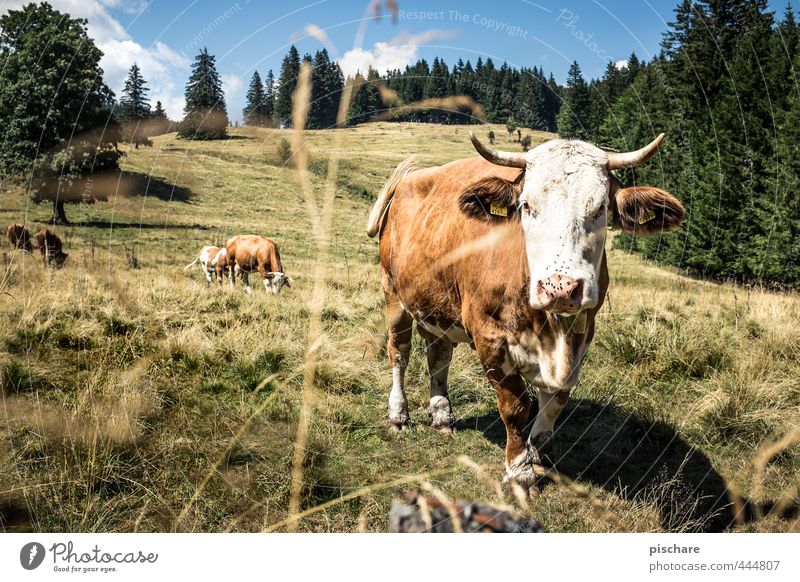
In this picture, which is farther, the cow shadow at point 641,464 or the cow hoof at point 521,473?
the cow hoof at point 521,473

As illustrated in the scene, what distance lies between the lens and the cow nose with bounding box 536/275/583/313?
3225 mm

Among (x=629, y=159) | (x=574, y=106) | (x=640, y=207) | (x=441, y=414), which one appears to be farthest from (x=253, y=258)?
(x=629, y=159)

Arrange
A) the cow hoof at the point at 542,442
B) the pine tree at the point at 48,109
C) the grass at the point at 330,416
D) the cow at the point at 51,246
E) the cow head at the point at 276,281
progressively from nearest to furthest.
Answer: the grass at the point at 330,416 < the cow hoof at the point at 542,442 < the cow head at the point at 276,281 < the cow at the point at 51,246 < the pine tree at the point at 48,109

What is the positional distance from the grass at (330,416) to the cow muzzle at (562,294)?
1687 mm

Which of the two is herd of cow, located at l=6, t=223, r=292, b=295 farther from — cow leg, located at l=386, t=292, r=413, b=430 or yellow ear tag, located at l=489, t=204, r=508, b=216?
yellow ear tag, located at l=489, t=204, r=508, b=216

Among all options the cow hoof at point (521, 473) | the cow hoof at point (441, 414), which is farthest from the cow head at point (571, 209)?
the cow hoof at point (441, 414)

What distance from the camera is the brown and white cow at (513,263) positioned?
3488mm

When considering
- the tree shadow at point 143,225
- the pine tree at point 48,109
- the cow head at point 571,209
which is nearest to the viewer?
the cow head at point 571,209

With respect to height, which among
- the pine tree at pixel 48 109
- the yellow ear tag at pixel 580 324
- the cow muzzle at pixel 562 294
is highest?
the pine tree at pixel 48 109

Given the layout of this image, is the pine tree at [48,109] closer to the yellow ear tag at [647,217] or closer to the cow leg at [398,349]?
the cow leg at [398,349]

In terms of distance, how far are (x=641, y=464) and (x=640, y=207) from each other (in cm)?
253

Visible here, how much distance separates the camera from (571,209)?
348cm
